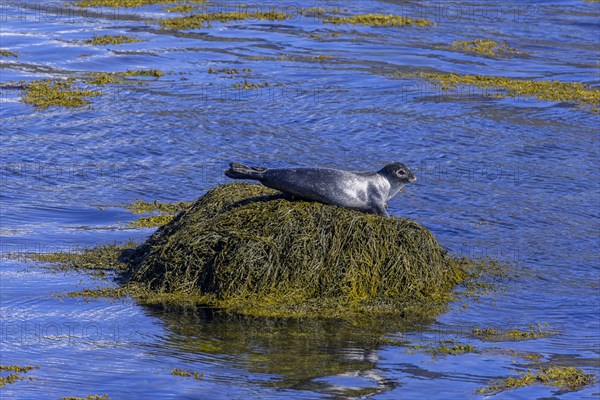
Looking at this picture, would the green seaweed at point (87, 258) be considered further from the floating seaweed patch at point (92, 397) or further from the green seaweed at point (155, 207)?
the floating seaweed patch at point (92, 397)

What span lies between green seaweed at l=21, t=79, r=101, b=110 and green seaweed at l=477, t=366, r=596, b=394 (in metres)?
12.1

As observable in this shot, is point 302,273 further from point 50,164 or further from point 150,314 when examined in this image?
point 50,164

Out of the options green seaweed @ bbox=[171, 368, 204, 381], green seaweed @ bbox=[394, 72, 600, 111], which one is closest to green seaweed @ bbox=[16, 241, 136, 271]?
green seaweed @ bbox=[171, 368, 204, 381]

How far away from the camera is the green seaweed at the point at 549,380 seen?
7.99 meters

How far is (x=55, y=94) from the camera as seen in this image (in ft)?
62.4

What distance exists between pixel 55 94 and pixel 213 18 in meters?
7.45

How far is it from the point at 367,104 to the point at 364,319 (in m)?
10.5

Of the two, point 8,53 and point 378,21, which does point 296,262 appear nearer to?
point 8,53

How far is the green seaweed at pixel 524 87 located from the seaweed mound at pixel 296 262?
10565 mm

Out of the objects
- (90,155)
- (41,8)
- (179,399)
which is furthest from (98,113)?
(179,399)

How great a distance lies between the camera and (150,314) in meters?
9.36

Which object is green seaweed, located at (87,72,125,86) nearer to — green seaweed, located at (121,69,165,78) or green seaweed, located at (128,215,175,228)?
green seaweed, located at (121,69,165,78)

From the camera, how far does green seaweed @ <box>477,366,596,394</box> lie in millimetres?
7991

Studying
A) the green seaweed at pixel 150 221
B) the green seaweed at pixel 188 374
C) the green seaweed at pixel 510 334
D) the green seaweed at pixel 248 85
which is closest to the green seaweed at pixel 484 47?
the green seaweed at pixel 248 85
